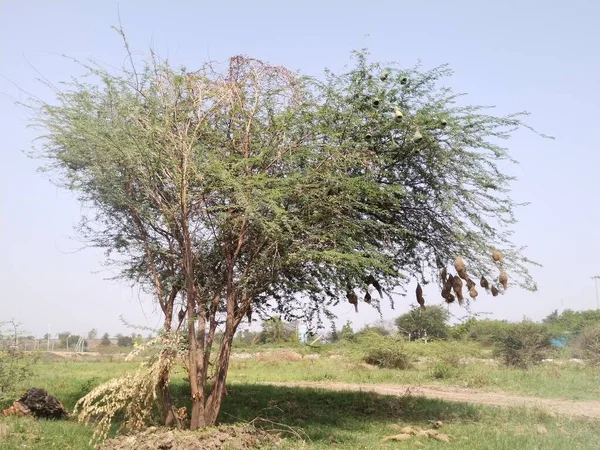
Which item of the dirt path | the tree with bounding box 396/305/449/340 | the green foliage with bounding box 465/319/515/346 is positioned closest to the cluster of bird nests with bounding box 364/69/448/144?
the dirt path

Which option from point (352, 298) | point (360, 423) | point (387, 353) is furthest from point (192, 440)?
point (387, 353)

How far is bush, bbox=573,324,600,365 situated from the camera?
82.5 ft

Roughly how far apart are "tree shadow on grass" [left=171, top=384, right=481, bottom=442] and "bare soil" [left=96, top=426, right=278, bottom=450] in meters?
1.52

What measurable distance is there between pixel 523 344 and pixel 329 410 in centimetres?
1751

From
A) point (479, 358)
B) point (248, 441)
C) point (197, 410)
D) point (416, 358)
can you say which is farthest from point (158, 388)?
point (479, 358)

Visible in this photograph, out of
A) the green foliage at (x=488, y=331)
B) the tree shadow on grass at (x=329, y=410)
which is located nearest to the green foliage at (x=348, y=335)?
the green foliage at (x=488, y=331)

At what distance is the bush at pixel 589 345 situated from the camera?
25.2 meters

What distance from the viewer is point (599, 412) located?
45.6 ft

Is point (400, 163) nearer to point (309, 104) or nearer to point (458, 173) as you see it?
point (458, 173)

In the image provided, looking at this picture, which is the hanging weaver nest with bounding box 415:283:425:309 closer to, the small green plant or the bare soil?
the bare soil

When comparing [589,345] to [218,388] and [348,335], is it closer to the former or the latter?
[348,335]

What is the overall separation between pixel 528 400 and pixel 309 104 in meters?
10.2

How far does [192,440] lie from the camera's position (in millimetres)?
8523

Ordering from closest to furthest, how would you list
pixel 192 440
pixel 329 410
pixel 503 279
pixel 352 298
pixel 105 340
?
pixel 192 440, pixel 503 279, pixel 352 298, pixel 329 410, pixel 105 340
